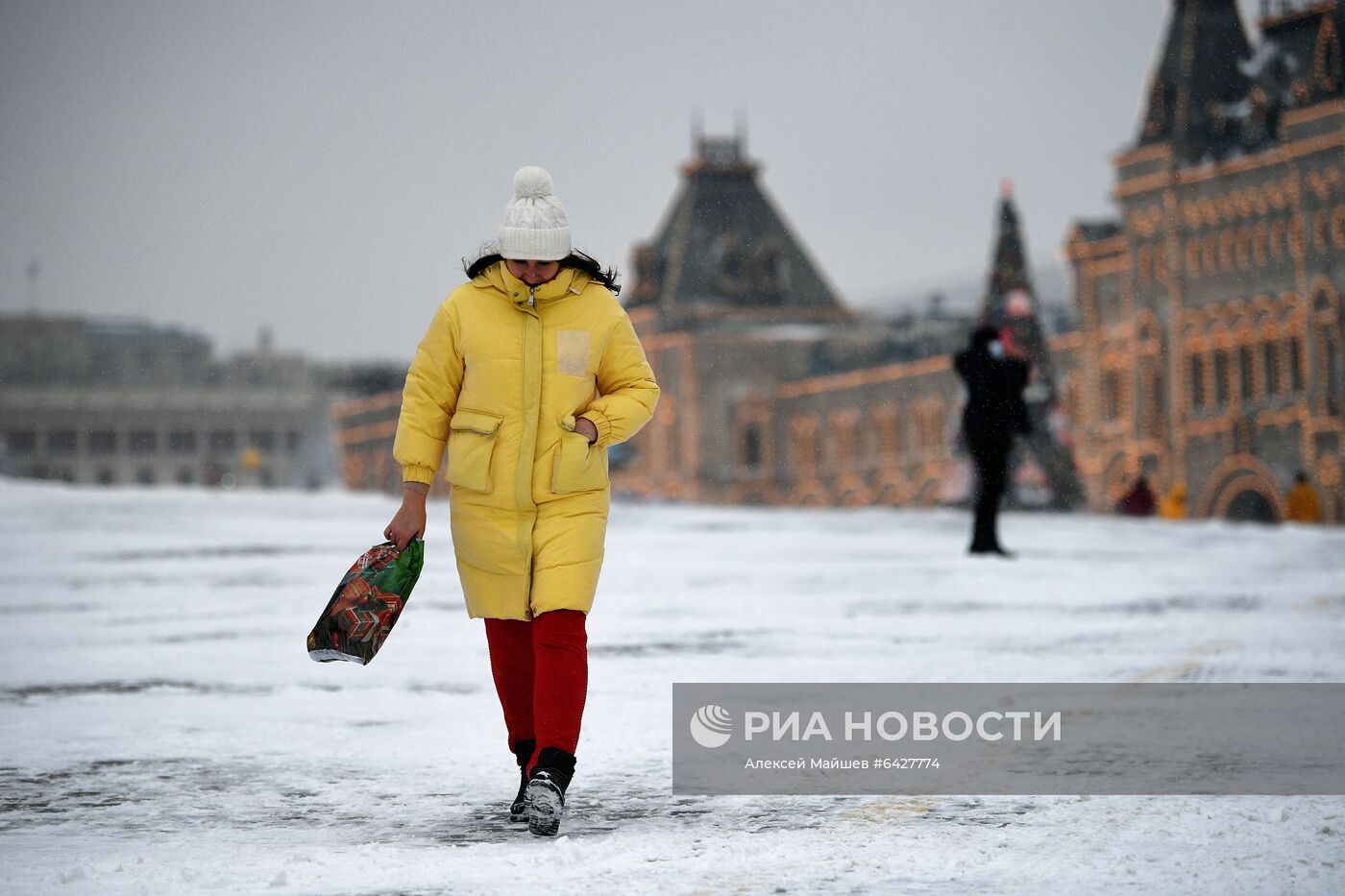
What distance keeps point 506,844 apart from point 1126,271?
198 feet

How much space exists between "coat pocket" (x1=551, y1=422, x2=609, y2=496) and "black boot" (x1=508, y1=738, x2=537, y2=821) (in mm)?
602

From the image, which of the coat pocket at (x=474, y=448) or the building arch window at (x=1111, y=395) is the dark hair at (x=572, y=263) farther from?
the building arch window at (x=1111, y=395)

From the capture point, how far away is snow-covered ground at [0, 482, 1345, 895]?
4641 millimetres

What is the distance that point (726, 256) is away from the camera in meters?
87.9

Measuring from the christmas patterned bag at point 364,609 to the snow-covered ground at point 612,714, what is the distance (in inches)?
14.9

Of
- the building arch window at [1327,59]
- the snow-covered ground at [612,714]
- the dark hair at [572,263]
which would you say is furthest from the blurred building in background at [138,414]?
the dark hair at [572,263]

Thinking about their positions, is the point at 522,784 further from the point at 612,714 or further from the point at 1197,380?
the point at 1197,380

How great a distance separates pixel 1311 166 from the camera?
56.4m

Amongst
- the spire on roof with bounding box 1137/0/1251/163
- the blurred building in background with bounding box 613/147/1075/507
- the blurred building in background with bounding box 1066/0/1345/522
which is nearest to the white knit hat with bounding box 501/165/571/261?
the blurred building in background with bounding box 1066/0/1345/522

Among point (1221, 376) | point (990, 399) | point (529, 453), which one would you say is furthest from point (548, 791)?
point (1221, 376)

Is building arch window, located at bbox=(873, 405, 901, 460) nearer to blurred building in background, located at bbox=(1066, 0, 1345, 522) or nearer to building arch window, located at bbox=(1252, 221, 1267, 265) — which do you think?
blurred building in background, located at bbox=(1066, 0, 1345, 522)

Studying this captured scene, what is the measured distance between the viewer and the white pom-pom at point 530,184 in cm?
553

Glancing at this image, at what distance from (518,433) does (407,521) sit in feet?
1.06

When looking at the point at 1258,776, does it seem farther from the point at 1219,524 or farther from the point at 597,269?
the point at 1219,524
